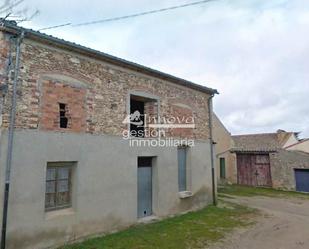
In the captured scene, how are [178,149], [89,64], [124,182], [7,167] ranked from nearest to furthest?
[7,167] < [89,64] < [124,182] < [178,149]

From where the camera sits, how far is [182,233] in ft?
28.0

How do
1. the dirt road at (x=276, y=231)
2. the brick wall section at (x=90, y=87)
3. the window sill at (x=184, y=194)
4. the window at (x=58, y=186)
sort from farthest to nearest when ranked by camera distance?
the window sill at (x=184, y=194) < the dirt road at (x=276, y=231) < the window at (x=58, y=186) < the brick wall section at (x=90, y=87)

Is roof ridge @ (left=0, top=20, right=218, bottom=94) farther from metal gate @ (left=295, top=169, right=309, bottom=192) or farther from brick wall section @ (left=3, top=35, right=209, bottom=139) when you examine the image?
metal gate @ (left=295, top=169, right=309, bottom=192)

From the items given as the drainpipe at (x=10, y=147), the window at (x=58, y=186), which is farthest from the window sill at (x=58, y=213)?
the drainpipe at (x=10, y=147)

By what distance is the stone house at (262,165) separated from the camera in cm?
1830

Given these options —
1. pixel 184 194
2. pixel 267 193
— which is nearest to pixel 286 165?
pixel 267 193

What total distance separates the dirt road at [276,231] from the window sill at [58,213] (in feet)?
12.7

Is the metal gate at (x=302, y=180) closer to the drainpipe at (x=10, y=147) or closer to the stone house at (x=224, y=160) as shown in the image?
the stone house at (x=224, y=160)

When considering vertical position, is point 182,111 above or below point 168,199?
above

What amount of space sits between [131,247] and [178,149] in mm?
5029

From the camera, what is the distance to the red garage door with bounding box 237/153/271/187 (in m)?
19.8

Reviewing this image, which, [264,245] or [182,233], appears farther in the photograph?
[182,233]

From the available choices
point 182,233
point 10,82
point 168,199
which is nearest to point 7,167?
point 10,82

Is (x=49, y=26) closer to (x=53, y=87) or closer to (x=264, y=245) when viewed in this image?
(x=53, y=87)
